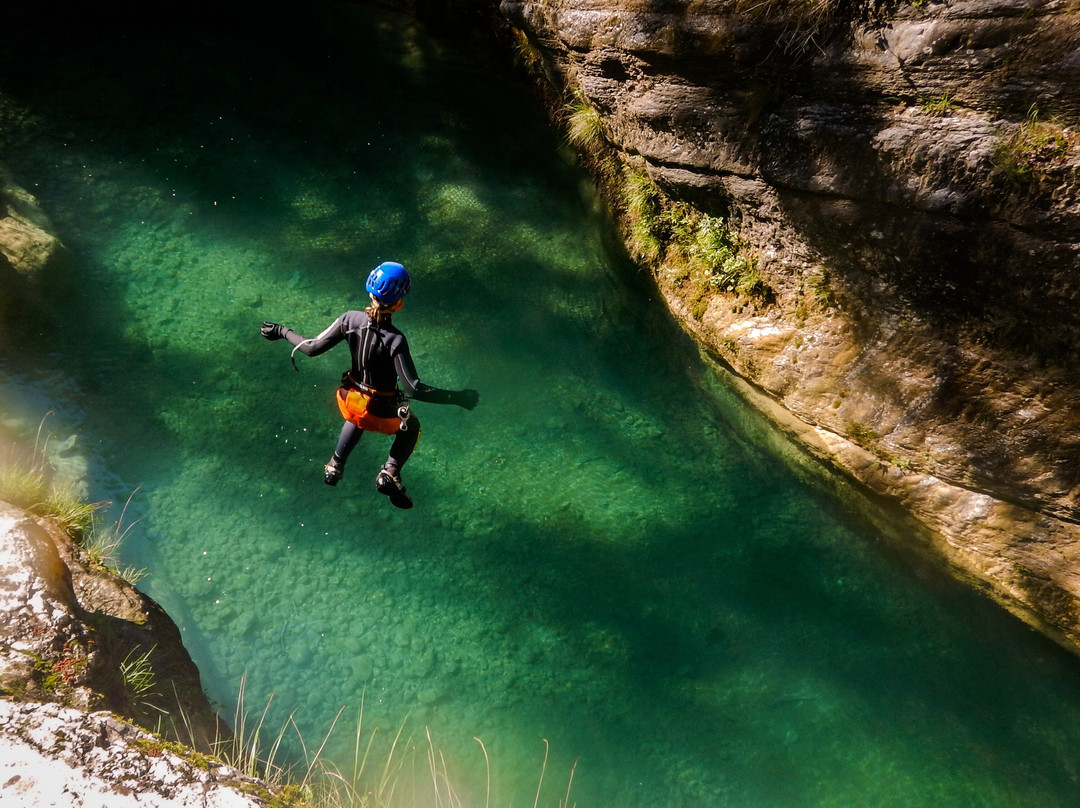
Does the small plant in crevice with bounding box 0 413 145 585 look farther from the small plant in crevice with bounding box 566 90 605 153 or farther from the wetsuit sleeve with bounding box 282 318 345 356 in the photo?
the small plant in crevice with bounding box 566 90 605 153

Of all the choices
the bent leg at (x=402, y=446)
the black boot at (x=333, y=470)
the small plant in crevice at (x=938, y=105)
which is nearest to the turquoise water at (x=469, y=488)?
the black boot at (x=333, y=470)

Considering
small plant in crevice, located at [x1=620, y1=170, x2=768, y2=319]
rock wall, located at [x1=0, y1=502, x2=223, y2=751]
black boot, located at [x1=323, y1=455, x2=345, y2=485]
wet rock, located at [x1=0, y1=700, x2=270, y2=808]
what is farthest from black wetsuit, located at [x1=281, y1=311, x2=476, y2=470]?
small plant in crevice, located at [x1=620, y1=170, x2=768, y2=319]

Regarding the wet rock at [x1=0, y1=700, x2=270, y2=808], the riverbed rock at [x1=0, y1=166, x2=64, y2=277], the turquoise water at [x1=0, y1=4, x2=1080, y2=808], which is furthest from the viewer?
the riverbed rock at [x1=0, y1=166, x2=64, y2=277]

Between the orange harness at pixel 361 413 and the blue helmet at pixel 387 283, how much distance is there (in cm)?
56

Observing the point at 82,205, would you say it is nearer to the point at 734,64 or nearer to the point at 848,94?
the point at 734,64

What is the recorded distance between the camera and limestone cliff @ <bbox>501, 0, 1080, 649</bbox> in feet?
10.6

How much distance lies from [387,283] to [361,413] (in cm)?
77

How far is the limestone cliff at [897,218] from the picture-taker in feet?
10.6

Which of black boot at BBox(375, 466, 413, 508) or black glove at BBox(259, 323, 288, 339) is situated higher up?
black glove at BBox(259, 323, 288, 339)

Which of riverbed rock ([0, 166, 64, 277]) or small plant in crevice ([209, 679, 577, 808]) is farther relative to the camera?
riverbed rock ([0, 166, 64, 277])

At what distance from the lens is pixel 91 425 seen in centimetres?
455

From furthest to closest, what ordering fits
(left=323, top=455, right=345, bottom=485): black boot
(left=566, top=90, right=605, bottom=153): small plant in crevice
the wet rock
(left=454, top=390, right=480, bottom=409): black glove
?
(left=566, top=90, right=605, bottom=153): small plant in crevice → (left=323, top=455, right=345, bottom=485): black boot → (left=454, top=390, right=480, bottom=409): black glove → the wet rock

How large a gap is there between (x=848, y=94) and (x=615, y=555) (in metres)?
3.18

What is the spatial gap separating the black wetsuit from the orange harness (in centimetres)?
3
